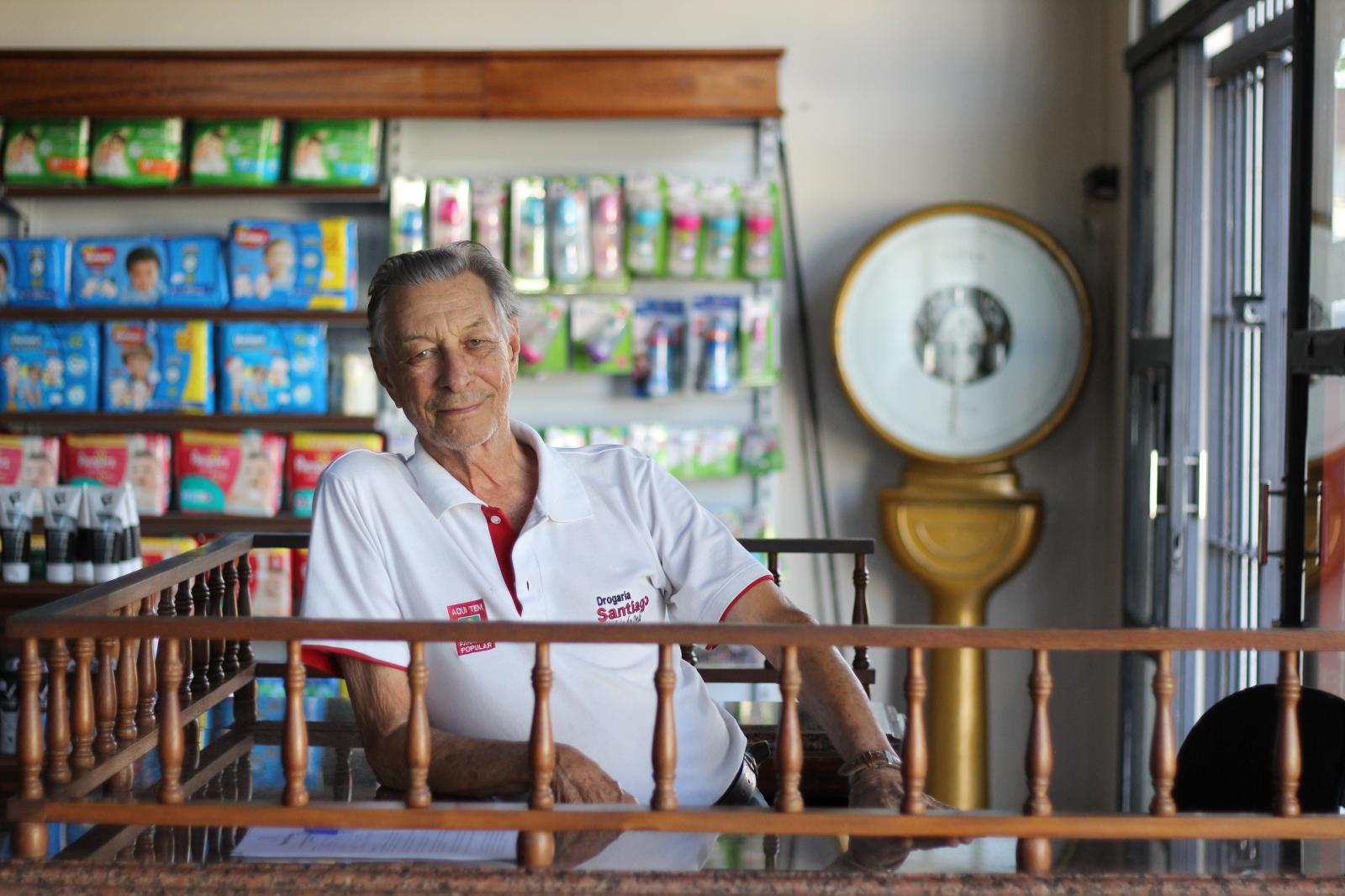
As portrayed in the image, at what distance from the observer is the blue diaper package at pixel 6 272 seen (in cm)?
375

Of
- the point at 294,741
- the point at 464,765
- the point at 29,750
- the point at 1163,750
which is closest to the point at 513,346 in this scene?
the point at 464,765

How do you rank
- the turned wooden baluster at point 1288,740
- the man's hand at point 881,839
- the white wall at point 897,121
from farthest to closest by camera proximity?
the white wall at point 897,121 < the man's hand at point 881,839 < the turned wooden baluster at point 1288,740

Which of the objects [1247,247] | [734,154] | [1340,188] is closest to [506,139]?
[734,154]

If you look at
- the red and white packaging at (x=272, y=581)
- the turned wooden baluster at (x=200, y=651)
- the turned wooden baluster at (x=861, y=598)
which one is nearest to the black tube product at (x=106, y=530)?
the red and white packaging at (x=272, y=581)

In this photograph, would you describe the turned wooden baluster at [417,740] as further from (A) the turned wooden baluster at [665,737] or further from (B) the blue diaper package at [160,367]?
(B) the blue diaper package at [160,367]

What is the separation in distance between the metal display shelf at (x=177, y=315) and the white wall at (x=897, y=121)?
0.81m

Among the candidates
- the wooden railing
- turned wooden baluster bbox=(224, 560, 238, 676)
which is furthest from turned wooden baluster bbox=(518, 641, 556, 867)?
turned wooden baluster bbox=(224, 560, 238, 676)

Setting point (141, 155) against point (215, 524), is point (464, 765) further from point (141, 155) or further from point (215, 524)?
point (141, 155)

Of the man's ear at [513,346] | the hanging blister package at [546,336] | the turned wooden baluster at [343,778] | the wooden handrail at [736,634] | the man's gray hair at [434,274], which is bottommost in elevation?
the turned wooden baluster at [343,778]

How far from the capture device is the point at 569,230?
145 inches

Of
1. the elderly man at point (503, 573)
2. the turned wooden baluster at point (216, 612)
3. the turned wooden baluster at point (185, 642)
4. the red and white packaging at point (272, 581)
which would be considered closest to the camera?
the elderly man at point (503, 573)

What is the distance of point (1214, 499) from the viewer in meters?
3.19

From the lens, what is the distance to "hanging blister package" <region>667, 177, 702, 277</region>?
3.71 meters

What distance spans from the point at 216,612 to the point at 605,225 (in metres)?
1.81
